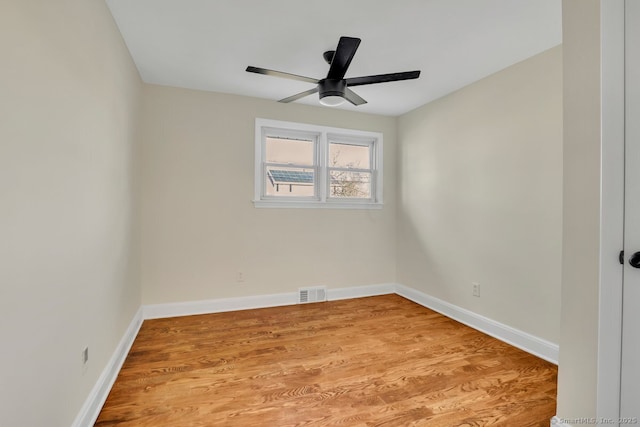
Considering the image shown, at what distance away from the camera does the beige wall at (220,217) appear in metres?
3.27

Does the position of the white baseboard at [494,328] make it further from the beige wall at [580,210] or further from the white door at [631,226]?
the white door at [631,226]

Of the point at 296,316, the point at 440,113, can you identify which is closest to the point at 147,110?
the point at 296,316

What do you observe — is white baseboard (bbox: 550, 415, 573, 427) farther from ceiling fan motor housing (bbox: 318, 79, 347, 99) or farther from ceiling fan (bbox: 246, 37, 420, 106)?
ceiling fan motor housing (bbox: 318, 79, 347, 99)

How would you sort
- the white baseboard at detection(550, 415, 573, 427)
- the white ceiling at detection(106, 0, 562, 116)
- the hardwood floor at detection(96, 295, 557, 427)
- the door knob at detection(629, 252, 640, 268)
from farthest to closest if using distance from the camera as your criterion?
the white ceiling at detection(106, 0, 562, 116) → the hardwood floor at detection(96, 295, 557, 427) → the white baseboard at detection(550, 415, 573, 427) → the door knob at detection(629, 252, 640, 268)

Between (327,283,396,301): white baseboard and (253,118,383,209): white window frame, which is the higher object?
(253,118,383,209): white window frame

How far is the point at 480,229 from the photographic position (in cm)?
305

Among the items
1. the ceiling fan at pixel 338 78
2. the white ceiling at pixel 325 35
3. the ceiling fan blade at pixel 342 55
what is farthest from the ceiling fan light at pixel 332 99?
the white ceiling at pixel 325 35

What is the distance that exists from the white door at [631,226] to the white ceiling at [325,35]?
32.3 inches

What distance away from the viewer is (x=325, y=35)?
2289 mm

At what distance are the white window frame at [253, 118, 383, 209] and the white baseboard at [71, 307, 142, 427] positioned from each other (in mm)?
1848

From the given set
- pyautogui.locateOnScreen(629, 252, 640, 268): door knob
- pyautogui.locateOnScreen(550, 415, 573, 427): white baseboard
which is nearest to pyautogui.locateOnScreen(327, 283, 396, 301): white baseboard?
pyautogui.locateOnScreen(550, 415, 573, 427): white baseboard

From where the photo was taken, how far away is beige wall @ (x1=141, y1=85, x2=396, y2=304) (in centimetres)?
327

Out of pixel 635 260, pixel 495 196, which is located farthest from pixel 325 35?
pixel 635 260

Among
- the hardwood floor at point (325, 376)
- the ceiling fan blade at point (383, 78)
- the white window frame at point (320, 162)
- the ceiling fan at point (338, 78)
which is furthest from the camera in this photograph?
the white window frame at point (320, 162)
